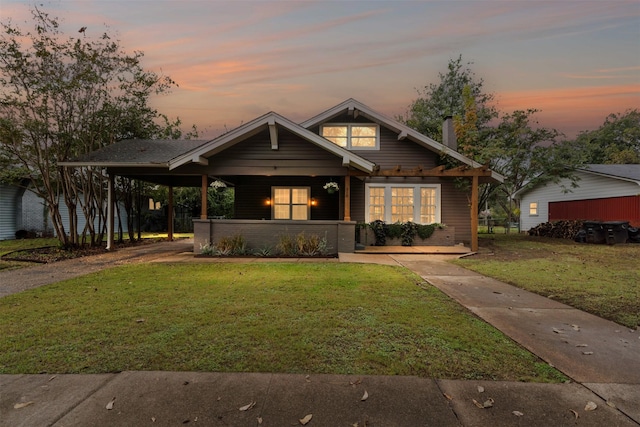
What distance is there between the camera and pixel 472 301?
5008 mm

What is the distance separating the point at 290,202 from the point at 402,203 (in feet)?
16.9

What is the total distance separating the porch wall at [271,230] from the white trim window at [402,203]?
127 inches

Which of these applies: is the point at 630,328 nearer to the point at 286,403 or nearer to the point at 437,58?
the point at 286,403

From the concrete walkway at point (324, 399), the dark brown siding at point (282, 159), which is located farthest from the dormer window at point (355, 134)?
the concrete walkway at point (324, 399)

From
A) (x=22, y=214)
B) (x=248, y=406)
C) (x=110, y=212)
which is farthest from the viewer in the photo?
(x=22, y=214)

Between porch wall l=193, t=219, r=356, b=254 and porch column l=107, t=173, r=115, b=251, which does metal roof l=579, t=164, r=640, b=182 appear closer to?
porch wall l=193, t=219, r=356, b=254

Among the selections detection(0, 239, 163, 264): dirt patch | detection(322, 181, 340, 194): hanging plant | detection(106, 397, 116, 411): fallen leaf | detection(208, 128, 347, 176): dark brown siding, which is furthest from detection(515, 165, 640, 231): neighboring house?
detection(0, 239, 163, 264): dirt patch

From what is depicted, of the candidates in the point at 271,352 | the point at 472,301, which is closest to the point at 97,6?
the point at 271,352

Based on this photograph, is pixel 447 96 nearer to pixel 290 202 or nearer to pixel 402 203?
pixel 402 203

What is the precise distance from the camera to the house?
10875mm

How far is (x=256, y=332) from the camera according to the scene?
3.53 metres

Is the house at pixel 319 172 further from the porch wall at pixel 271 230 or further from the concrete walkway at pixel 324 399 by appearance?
the concrete walkway at pixel 324 399

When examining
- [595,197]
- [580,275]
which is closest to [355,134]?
[580,275]

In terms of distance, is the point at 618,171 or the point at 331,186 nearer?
the point at 331,186
